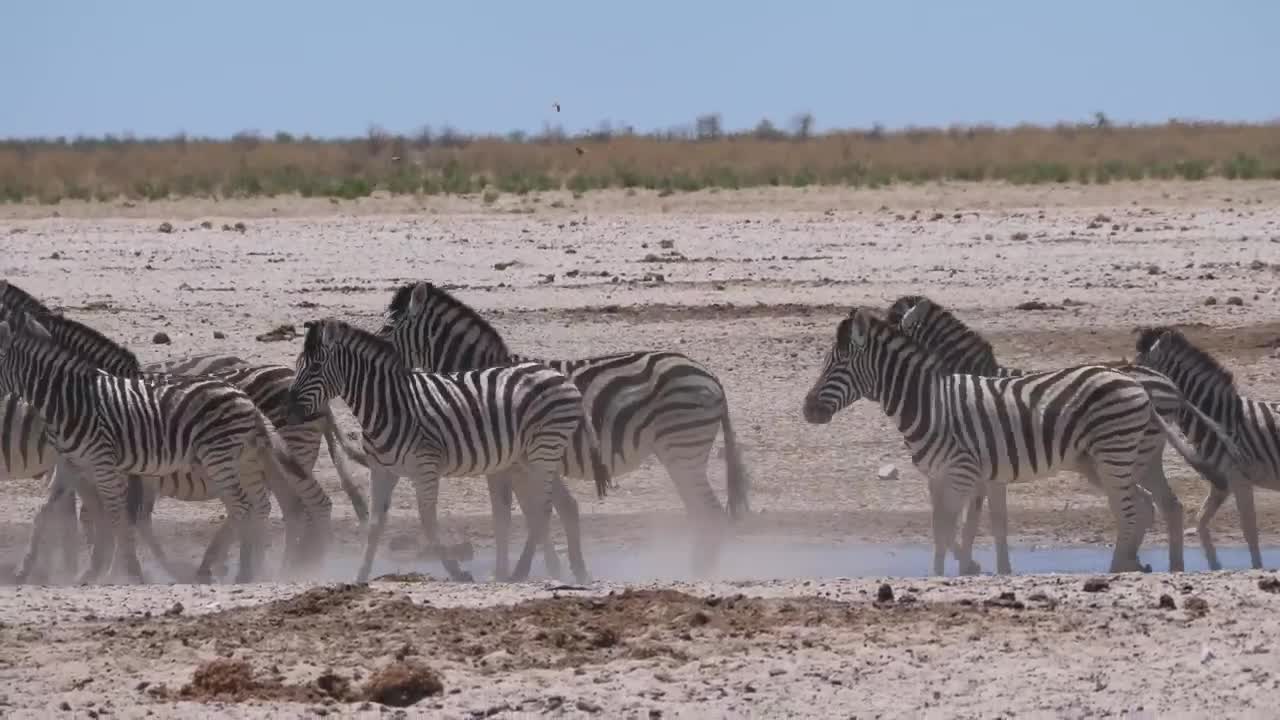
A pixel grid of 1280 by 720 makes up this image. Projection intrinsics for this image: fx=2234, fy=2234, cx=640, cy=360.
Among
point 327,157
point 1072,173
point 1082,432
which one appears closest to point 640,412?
point 1082,432

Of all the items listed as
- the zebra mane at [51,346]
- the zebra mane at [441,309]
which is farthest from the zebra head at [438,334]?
the zebra mane at [51,346]

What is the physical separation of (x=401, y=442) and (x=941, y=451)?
2.76 meters

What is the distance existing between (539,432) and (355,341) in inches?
43.3

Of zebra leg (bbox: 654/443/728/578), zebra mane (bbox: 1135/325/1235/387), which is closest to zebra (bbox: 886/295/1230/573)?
zebra mane (bbox: 1135/325/1235/387)

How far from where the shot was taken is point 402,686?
25.7ft

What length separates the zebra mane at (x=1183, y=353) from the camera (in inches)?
488

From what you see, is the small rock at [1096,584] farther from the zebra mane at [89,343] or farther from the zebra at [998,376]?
the zebra mane at [89,343]

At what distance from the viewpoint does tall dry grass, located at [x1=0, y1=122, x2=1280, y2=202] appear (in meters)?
29.5

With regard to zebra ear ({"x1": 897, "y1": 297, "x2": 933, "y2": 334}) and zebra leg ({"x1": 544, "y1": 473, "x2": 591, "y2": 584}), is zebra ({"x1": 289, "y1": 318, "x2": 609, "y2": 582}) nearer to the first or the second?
zebra leg ({"x1": 544, "y1": 473, "x2": 591, "y2": 584})

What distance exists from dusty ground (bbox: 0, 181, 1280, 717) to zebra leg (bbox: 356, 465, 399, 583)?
3.25 feet

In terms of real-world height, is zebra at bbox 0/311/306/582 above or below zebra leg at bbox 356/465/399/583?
above

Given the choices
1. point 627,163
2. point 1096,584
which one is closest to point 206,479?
point 1096,584

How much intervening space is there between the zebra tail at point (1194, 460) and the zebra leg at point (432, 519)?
11.8ft

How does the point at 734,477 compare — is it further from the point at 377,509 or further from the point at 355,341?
the point at 355,341
